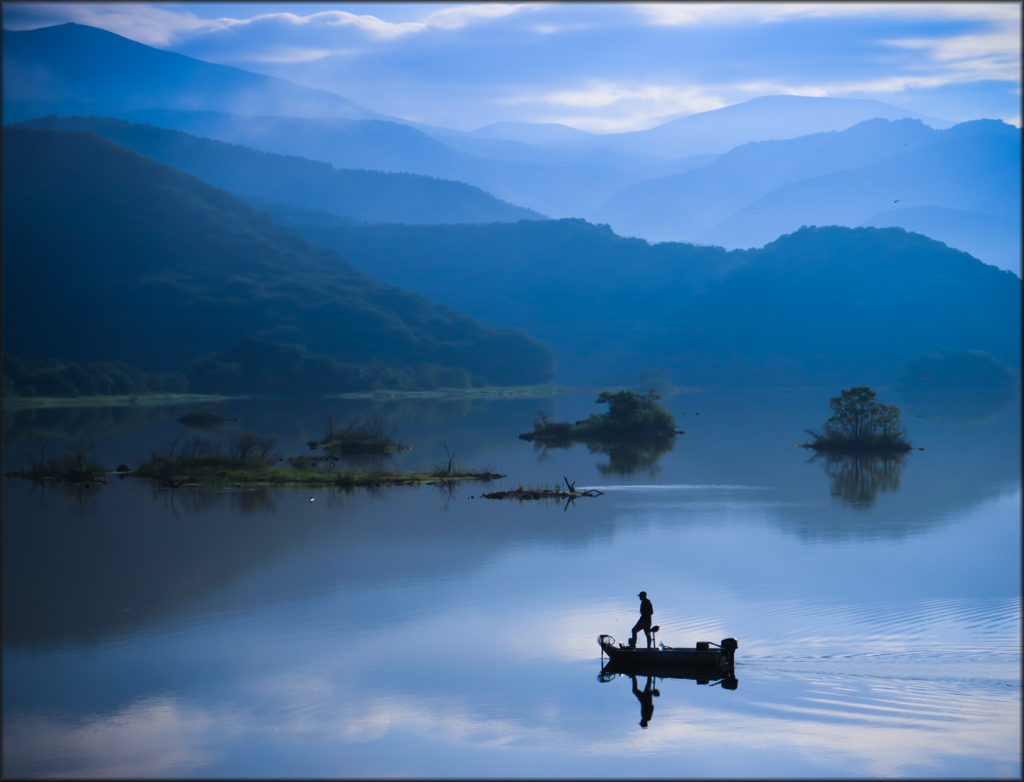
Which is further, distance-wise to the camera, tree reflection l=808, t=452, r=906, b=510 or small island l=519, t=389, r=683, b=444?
small island l=519, t=389, r=683, b=444

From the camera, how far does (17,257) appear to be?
173m

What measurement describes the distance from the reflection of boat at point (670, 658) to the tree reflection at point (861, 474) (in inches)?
899

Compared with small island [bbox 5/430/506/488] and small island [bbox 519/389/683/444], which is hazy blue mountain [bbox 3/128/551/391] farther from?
small island [bbox 5/430/506/488]

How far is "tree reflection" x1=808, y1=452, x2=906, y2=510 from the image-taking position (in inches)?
1674

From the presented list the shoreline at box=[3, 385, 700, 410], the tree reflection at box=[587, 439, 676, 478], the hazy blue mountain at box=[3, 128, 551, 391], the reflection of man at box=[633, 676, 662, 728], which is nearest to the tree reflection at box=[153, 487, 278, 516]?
the tree reflection at box=[587, 439, 676, 478]

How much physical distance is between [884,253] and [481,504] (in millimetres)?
171868

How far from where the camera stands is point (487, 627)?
22312mm

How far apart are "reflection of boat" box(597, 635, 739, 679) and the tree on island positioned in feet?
141

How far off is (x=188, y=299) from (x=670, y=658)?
539 feet

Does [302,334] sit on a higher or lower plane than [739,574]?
higher

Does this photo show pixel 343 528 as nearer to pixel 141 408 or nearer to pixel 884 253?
pixel 141 408

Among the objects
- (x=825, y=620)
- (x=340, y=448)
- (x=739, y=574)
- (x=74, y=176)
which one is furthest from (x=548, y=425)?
(x=74, y=176)

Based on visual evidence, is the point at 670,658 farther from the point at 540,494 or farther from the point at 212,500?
the point at 212,500

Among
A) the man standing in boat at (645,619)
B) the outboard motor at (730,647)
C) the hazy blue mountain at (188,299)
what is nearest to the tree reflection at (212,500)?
the man standing in boat at (645,619)
